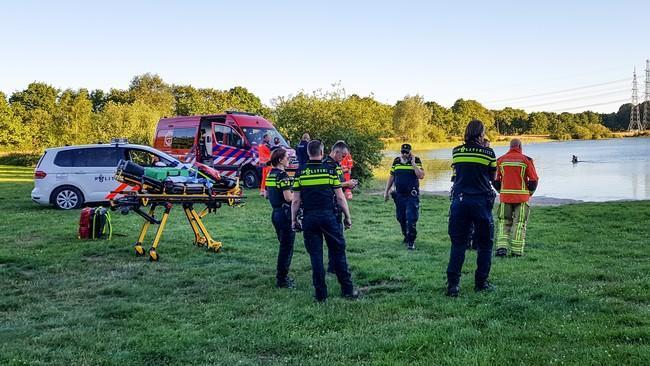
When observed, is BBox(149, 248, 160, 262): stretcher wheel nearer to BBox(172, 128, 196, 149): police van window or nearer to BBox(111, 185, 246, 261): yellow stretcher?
BBox(111, 185, 246, 261): yellow stretcher

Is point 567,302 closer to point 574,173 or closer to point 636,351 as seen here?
point 636,351

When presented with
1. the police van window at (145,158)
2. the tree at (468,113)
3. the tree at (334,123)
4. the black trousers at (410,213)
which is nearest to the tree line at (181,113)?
the tree at (334,123)

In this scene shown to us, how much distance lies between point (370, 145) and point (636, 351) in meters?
20.8

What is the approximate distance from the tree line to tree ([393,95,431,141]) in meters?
0.12

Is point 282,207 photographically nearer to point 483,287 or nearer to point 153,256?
point 483,287

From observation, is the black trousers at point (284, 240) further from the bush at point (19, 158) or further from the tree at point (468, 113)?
the tree at point (468, 113)

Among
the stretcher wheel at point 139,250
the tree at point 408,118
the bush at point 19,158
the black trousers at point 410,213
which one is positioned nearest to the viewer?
the stretcher wheel at point 139,250

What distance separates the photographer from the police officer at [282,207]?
718cm

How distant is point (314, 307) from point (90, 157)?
458 inches

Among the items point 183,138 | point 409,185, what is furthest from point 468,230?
point 183,138

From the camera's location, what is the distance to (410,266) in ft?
26.4

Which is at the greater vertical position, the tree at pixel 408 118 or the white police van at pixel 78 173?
the tree at pixel 408 118

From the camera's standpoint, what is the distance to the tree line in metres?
27.1

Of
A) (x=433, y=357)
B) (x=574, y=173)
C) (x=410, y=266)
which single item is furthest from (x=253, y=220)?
(x=574, y=173)
